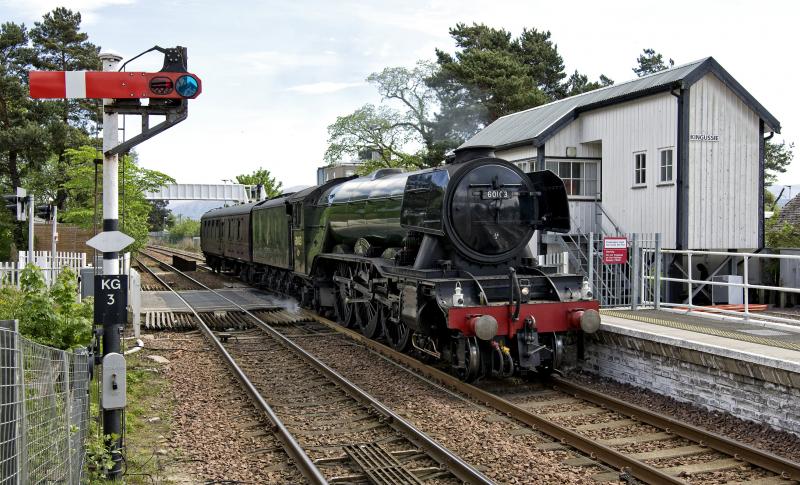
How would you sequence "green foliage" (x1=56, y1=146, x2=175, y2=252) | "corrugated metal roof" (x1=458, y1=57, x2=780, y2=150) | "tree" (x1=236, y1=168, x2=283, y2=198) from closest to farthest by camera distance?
"corrugated metal roof" (x1=458, y1=57, x2=780, y2=150) → "green foliage" (x1=56, y1=146, x2=175, y2=252) → "tree" (x1=236, y1=168, x2=283, y2=198)

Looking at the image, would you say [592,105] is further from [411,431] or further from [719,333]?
[411,431]

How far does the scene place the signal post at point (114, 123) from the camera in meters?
5.83

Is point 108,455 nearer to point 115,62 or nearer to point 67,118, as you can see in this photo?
point 115,62

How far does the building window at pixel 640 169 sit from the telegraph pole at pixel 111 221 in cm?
1359

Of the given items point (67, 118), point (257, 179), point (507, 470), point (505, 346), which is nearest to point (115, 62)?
point (507, 470)

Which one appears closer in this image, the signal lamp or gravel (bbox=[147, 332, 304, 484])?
the signal lamp

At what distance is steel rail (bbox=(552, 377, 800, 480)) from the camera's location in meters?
5.88

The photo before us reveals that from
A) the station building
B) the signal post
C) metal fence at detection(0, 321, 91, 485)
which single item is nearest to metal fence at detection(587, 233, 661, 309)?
the station building

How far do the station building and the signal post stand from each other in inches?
494

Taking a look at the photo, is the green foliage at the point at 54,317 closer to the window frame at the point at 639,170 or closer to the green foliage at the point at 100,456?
the green foliage at the point at 100,456

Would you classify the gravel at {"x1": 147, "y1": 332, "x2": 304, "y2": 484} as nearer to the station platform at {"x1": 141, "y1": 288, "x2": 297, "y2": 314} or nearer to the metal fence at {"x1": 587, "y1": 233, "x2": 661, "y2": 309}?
the station platform at {"x1": 141, "y1": 288, "x2": 297, "y2": 314}

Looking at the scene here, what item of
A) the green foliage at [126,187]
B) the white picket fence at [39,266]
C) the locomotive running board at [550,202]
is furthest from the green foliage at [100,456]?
the green foliage at [126,187]

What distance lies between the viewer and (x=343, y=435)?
714cm

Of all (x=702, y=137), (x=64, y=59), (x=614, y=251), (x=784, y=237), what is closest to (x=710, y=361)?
(x=614, y=251)
